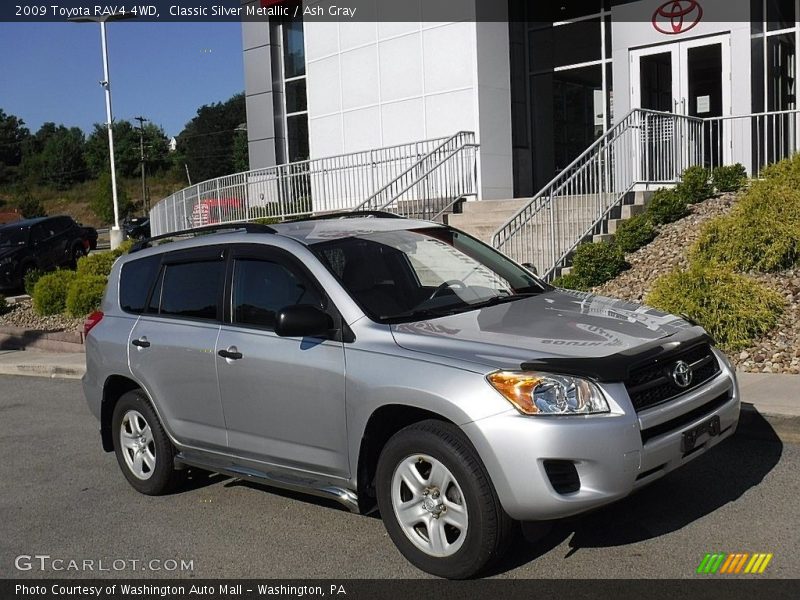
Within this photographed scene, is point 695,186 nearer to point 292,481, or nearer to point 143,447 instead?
point 143,447

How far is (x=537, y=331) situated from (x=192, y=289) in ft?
8.05

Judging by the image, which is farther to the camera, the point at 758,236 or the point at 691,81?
the point at 691,81

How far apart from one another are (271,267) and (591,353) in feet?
6.88

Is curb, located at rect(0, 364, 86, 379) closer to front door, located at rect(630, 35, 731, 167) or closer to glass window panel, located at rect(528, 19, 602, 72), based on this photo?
front door, located at rect(630, 35, 731, 167)

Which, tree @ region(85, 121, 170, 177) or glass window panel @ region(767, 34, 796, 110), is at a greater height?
tree @ region(85, 121, 170, 177)

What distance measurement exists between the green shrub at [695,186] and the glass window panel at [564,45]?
7.90 m

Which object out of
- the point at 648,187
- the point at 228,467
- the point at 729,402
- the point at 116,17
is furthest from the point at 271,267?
the point at 116,17

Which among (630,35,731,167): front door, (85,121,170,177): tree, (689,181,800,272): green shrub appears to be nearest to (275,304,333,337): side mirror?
(689,181,800,272): green shrub

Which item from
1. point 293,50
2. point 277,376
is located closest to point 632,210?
point 277,376

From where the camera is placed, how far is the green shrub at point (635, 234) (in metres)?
11.5

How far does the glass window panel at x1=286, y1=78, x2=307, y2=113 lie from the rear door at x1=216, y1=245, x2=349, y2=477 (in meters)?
20.0

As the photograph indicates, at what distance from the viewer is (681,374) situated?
4.43m

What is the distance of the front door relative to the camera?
52.3ft
